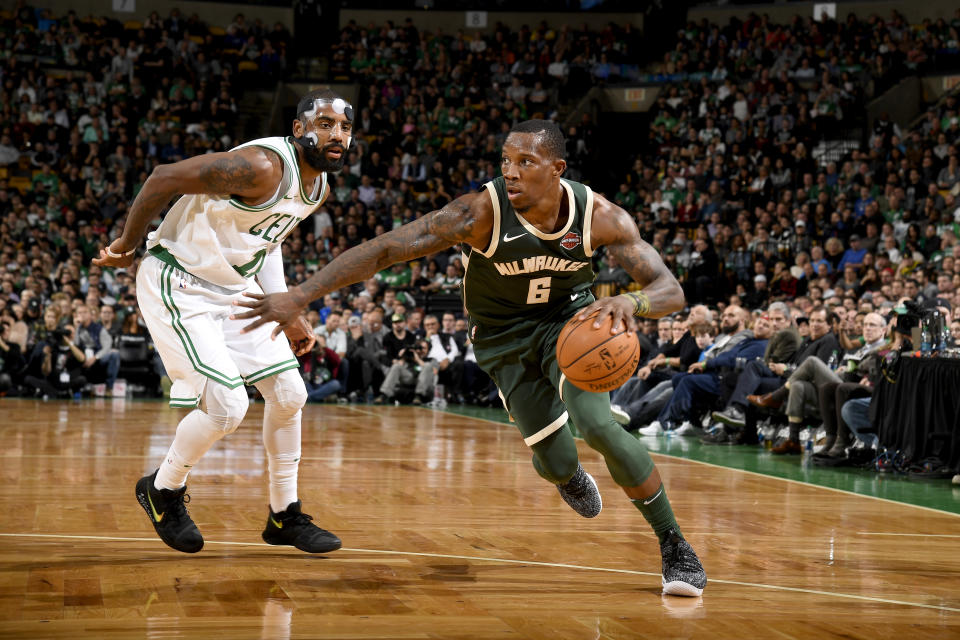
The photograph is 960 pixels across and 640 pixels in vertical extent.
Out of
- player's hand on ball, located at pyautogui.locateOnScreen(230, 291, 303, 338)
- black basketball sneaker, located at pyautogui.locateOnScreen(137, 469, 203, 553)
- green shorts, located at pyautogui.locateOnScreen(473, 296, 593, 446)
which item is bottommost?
black basketball sneaker, located at pyautogui.locateOnScreen(137, 469, 203, 553)

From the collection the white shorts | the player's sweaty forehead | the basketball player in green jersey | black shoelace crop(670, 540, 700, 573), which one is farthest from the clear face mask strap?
black shoelace crop(670, 540, 700, 573)

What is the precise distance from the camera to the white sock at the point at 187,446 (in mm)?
4332

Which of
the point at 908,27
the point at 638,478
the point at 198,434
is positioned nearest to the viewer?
the point at 638,478

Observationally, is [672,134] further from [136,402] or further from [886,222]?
[136,402]

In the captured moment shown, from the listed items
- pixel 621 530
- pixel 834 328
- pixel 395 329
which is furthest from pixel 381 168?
pixel 621 530

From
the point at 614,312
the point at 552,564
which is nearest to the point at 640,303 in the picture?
the point at 614,312

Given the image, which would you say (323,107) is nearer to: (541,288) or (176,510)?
(541,288)

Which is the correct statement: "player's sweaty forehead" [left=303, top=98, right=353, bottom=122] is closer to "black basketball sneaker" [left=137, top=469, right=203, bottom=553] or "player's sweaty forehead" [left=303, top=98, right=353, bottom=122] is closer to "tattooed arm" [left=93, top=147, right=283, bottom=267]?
"tattooed arm" [left=93, top=147, right=283, bottom=267]

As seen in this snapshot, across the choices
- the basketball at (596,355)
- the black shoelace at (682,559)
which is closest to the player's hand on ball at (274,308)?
the basketball at (596,355)

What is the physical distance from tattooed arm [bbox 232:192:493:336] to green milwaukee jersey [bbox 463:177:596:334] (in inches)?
2.9

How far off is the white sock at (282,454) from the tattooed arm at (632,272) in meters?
1.49

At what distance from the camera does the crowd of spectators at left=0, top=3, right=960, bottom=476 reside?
49.1 feet

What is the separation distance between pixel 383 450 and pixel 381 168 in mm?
13408

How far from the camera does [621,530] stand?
540cm
